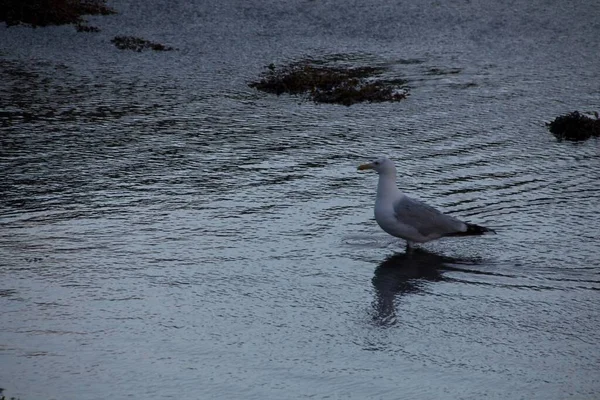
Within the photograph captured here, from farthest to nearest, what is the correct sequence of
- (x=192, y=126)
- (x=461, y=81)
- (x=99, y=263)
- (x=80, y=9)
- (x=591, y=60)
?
(x=80, y=9), (x=591, y=60), (x=461, y=81), (x=192, y=126), (x=99, y=263)

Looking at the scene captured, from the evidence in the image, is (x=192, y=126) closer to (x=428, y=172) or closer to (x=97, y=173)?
(x=97, y=173)

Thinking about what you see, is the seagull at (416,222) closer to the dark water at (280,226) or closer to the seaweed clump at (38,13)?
the dark water at (280,226)

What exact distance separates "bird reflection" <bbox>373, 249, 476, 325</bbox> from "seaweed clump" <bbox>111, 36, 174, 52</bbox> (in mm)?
10554

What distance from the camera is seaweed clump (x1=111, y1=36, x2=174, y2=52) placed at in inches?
772

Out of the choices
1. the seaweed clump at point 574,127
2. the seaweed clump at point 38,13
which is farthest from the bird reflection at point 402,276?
Result: the seaweed clump at point 38,13

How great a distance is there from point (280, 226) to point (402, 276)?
1.75m

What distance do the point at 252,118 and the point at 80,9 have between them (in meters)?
7.85

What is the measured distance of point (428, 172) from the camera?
13.2 m

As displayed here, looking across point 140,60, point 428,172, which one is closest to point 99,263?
point 428,172

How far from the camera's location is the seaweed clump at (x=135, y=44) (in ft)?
64.3

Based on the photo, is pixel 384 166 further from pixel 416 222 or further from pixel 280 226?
pixel 280 226

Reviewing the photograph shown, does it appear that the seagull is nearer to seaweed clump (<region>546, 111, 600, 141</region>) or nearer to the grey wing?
the grey wing

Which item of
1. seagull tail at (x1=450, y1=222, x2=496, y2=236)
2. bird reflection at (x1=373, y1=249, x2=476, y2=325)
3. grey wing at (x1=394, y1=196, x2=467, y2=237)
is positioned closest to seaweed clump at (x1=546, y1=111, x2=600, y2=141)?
seagull tail at (x1=450, y1=222, x2=496, y2=236)

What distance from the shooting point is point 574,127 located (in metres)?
15.0
